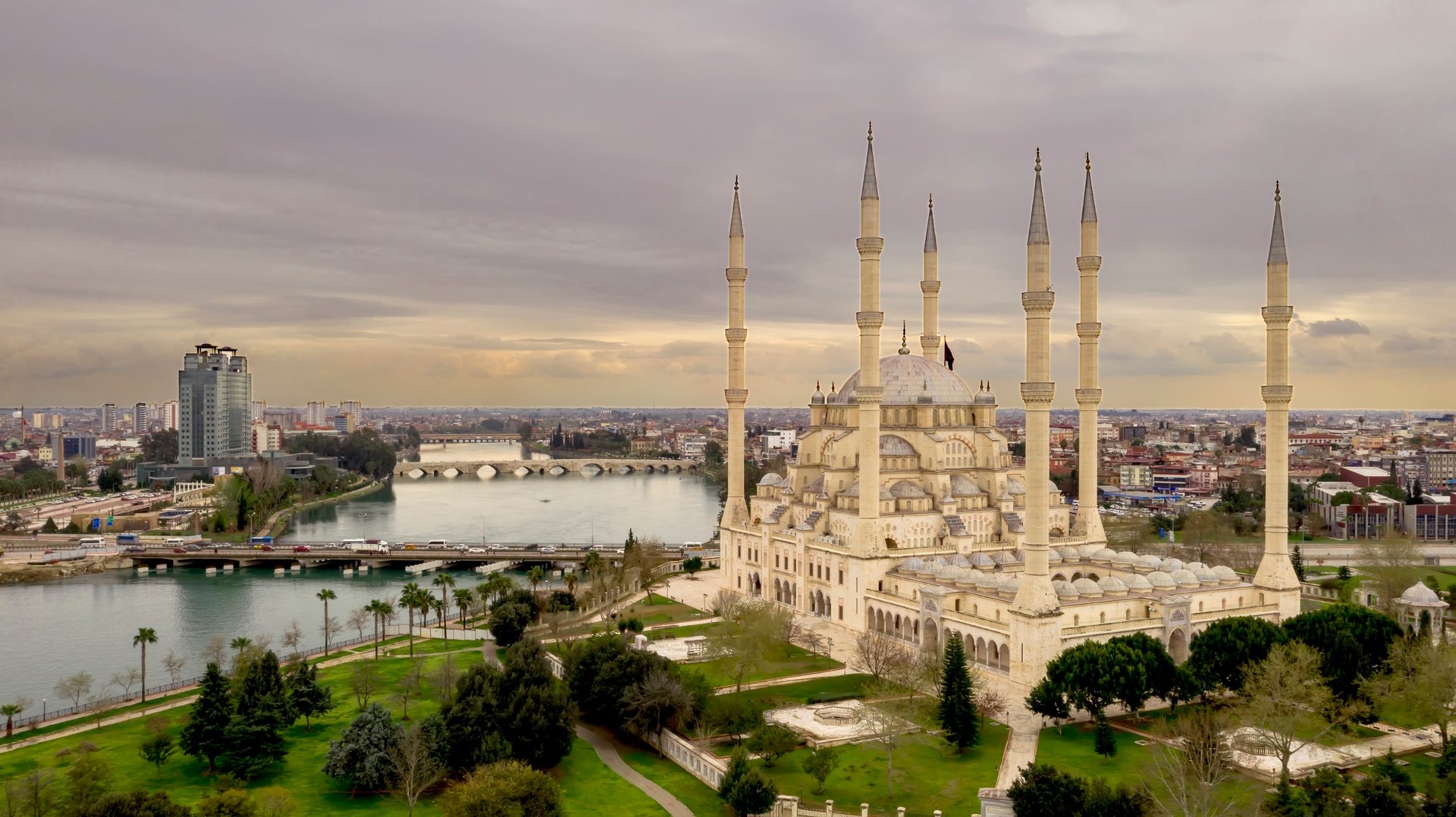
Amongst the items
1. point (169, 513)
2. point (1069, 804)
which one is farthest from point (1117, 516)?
point (169, 513)

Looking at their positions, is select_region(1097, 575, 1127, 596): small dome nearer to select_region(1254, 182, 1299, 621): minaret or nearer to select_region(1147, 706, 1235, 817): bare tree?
select_region(1254, 182, 1299, 621): minaret

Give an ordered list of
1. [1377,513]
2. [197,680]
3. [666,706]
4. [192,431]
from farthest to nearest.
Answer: [192,431] → [1377,513] → [197,680] → [666,706]

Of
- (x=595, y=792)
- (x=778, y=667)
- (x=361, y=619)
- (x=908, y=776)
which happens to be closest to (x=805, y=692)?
(x=778, y=667)

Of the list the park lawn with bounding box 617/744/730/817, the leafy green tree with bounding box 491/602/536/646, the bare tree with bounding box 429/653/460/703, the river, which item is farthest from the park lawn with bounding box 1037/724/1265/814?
the river

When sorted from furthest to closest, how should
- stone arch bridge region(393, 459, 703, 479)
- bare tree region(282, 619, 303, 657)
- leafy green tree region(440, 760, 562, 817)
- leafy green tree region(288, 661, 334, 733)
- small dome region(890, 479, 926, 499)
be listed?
stone arch bridge region(393, 459, 703, 479) → small dome region(890, 479, 926, 499) → bare tree region(282, 619, 303, 657) → leafy green tree region(288, 661, 334, 733) → leafy green tree region(440, 760, 562, 817)

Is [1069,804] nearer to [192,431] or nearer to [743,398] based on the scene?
[743,398]

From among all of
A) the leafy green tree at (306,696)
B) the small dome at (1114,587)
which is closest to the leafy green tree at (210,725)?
the leafy green tree at (306,696)
